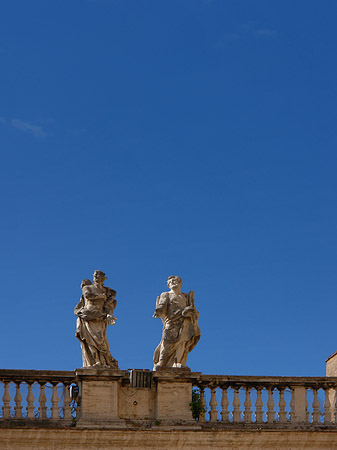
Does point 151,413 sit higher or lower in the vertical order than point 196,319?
lower

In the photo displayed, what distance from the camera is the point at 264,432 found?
21.6 metres

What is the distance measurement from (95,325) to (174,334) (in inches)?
56.8

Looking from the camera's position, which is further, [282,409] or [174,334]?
[282,409]

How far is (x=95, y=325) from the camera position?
21484 mm

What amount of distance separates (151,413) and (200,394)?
967 millimetres

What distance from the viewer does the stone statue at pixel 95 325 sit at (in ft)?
70.3

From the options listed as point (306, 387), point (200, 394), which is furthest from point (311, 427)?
point (200, 394)

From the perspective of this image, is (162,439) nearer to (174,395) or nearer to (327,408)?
(174,395)

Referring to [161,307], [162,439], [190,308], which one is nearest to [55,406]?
[162,439]

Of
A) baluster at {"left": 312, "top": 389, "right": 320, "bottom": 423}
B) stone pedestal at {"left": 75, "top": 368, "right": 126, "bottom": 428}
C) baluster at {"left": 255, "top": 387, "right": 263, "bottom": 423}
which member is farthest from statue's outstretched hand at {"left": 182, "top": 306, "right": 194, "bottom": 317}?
baluster at {"left": 312, "top": 389, "right": 320, "bottom": 423}

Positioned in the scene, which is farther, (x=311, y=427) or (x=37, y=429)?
(x=311, y=427)

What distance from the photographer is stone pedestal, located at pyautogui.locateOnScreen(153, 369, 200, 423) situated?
21469 millimetres

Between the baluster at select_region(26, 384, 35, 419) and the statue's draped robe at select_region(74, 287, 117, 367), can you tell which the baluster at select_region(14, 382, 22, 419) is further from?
the statue's draped robe at select_region(74, 287, 117, 367)

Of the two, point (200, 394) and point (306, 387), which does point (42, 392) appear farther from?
point (306, 387)
